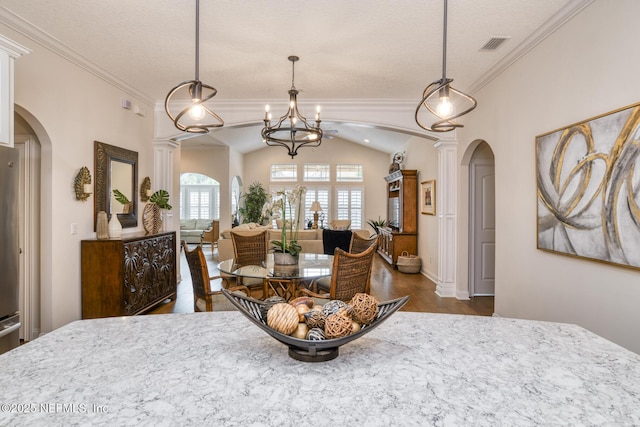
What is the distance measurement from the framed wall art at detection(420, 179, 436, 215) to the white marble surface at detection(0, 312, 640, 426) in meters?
5.03

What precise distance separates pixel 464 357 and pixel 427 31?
111 inches

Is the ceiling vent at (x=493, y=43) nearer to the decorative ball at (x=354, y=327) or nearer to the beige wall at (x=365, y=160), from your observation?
the decorative ball at (x=354, y=327)

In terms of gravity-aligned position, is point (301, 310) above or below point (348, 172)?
below

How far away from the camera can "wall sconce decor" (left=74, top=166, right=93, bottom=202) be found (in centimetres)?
361

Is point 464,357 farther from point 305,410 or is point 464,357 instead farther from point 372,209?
point 372,209

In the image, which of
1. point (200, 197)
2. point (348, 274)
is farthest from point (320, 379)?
point (200, 197)

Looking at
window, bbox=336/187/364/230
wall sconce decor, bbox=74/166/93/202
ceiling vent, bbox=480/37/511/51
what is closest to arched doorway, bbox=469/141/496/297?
ceiling vent, bbox=480/37/511/51

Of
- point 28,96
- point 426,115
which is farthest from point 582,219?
point 28,96

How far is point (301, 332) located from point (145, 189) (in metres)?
4.58

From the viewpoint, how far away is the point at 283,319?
3.31 ft

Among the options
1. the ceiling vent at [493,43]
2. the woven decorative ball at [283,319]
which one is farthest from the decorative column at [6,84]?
the ceiling vent at [493,43]

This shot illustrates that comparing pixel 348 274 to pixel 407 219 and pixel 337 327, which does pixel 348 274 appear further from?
pixel 407 219

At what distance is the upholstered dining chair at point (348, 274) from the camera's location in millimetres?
2762

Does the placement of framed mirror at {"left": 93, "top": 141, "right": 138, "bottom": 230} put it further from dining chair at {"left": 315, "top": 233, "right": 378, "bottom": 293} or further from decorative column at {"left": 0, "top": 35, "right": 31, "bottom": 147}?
dining chair at {"left": 315, "top": 233, "right": 378, "bottom": 293}
